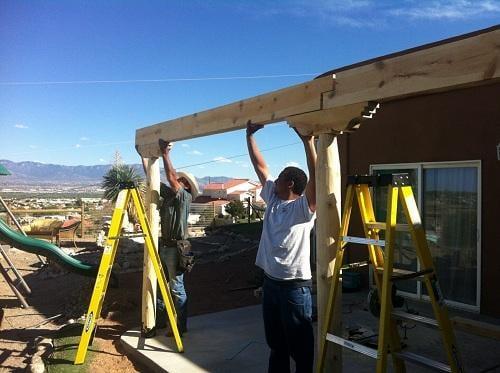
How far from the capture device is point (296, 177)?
3643 millimetres

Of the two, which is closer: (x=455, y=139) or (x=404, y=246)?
(x=455, y=139)

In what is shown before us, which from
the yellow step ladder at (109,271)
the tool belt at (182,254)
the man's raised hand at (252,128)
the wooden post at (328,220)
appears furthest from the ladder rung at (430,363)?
the tool belt at (182,254)

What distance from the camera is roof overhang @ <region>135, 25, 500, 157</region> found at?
2.48 metres

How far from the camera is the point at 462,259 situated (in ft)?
22.5

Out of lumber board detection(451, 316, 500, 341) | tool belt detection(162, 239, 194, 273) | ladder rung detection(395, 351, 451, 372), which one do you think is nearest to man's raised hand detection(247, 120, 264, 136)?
tool belt detection(162, 239, 194, 273)

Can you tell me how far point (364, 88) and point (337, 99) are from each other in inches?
9.7

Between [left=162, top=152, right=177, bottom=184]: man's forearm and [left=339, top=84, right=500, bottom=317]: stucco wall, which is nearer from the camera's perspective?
[left=162, top=152, right=177, bottom=184]: man's forearm

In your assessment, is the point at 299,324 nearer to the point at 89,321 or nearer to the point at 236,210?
the point at 89,321

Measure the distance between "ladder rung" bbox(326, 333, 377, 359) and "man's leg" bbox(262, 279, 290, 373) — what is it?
430 millimetres

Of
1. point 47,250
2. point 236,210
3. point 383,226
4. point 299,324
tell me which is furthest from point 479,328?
Result: point 236,210

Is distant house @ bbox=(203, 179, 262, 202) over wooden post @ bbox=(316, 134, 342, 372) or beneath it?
beneath

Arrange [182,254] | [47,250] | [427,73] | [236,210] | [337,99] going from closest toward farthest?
[427,73], [337,99], [182,254], [47,250], [236,210]

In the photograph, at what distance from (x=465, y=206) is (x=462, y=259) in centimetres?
77

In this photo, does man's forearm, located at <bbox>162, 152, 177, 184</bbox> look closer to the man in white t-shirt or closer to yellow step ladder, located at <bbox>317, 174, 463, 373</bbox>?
the man in white t-shirt
